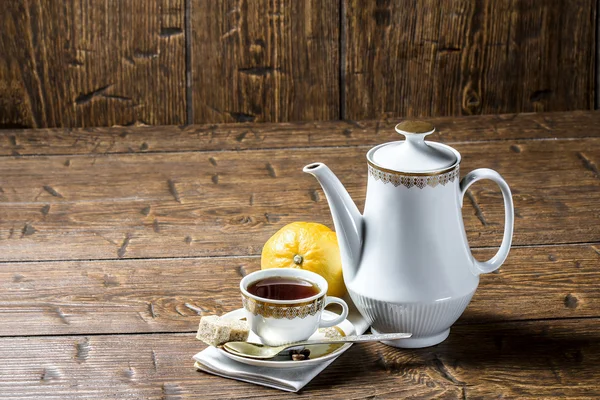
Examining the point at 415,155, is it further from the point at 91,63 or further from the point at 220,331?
the point at 91,63

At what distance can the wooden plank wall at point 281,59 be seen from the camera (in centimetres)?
180

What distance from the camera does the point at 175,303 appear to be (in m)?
1.04

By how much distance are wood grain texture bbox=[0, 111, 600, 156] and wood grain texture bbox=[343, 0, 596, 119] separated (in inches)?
5.1

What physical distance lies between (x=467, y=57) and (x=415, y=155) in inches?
41.4

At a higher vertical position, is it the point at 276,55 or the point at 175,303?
the point at 276,55

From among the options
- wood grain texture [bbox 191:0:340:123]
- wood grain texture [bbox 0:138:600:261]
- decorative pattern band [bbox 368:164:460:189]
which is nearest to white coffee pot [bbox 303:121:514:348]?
decorative pattern band [bbox 368:164:460:189]

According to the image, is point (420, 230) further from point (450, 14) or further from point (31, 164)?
point (450, 14)

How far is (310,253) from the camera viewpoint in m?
0.98

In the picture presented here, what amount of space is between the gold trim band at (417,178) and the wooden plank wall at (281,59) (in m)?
0.99

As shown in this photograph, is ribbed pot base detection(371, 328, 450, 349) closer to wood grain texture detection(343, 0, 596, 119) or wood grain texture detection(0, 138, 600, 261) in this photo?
wood grain texture detection(0, 138, 600, 261)

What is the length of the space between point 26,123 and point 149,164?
47 centimetres

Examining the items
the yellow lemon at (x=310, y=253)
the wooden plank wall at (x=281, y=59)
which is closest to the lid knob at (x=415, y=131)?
the yellow lemon at (x=310, y=253)

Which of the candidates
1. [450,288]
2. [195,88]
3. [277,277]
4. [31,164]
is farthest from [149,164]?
[450,288]

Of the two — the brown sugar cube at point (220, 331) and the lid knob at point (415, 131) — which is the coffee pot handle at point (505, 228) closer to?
the lid knob at point (415, 131)
